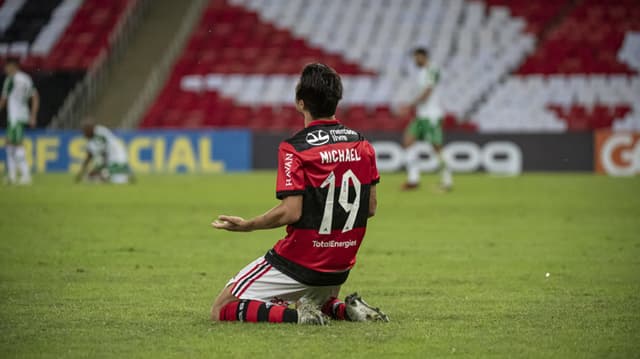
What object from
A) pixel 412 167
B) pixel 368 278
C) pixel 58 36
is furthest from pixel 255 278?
pixel 58 36

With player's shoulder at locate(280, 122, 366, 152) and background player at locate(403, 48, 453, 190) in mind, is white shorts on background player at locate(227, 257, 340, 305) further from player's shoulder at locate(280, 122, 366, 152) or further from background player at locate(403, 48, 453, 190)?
background player at locate(403, 48, 453, 190)

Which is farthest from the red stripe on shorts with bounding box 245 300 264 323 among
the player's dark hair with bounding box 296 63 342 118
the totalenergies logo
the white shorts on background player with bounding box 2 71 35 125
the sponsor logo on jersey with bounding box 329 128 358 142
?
the totalenergies logo

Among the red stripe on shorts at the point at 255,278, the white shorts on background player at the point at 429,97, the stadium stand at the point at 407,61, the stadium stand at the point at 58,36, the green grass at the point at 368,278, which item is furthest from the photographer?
the stadium stand at the point at 58,36

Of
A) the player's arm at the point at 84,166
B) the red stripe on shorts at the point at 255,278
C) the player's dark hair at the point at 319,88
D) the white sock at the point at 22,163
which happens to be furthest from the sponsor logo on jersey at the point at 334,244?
the player's arm at the point at 84,166

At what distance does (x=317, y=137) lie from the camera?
646cm

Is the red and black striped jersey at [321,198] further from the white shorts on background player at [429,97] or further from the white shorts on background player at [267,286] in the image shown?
the white shorts on background player at [429,97]

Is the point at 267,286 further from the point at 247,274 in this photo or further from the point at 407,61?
the point at 407,61

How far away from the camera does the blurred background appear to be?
2802cm

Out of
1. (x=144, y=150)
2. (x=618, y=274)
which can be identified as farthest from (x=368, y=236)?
(x=144, y=150)

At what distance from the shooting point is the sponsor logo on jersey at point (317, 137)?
6434mm

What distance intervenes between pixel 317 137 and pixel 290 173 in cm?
29

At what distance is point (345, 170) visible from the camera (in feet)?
21.4

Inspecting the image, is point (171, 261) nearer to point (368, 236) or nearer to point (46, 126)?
point (368, 236)

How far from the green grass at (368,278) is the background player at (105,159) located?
13.3 feet
